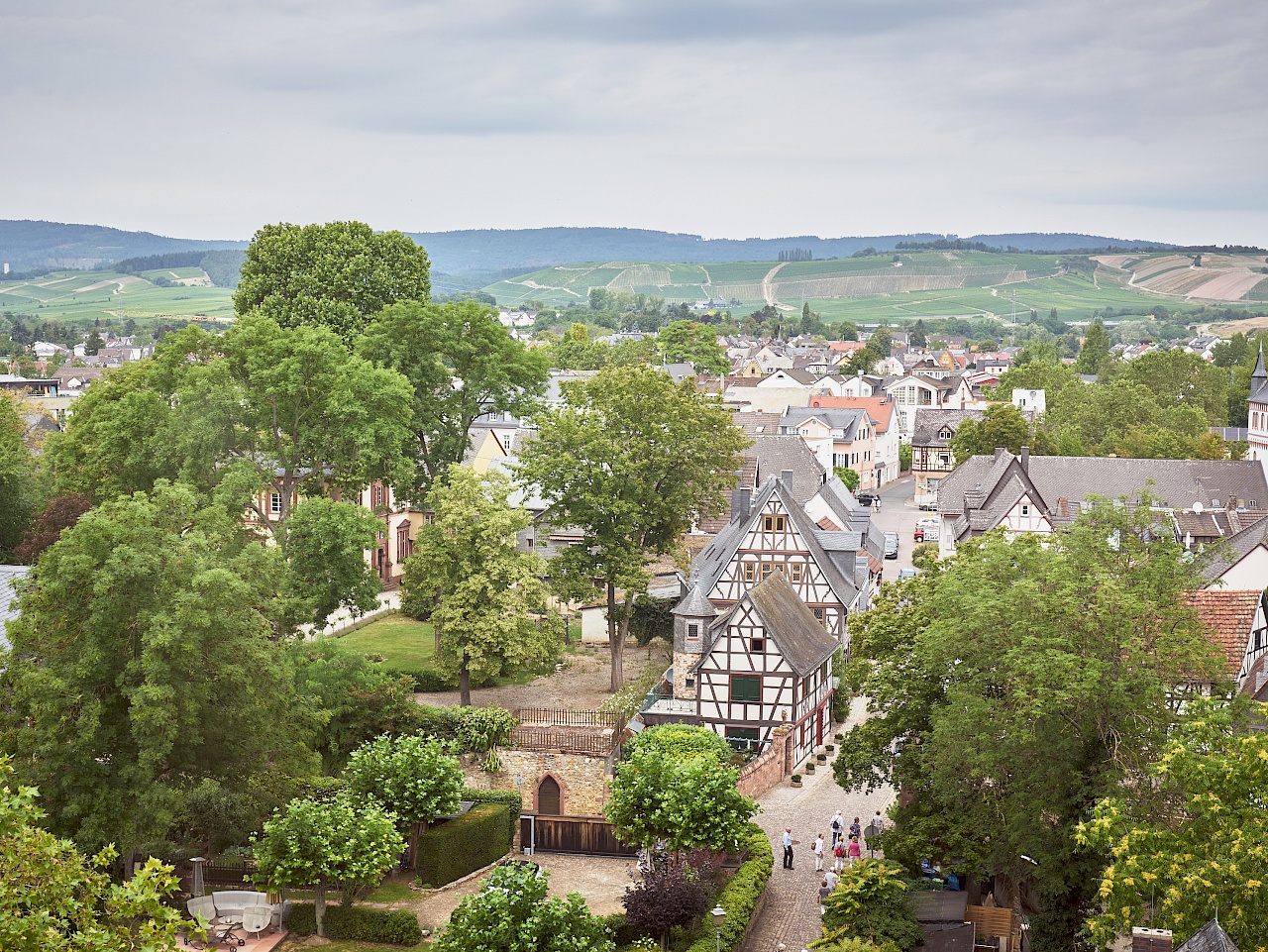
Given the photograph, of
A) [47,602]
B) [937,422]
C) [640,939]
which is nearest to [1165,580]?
[640,939]

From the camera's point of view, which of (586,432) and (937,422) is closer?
(586,432)

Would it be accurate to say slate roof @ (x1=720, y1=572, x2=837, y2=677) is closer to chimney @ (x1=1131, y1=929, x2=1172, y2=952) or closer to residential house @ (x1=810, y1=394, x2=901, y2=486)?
chimney @ (x1=1131, y1=929, x2=1172, y2=952)

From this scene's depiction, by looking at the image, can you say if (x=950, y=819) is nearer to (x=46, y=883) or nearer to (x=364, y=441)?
(x=46, y=883)

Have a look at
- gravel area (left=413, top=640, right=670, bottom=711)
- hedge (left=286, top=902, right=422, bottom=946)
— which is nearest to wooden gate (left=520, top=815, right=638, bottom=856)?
gravel area (left=413, top=640, right=670, bottom=711)

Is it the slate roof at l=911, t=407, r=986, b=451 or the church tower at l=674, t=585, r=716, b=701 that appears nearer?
the church tower at l=674, t=585, r=716, b=701

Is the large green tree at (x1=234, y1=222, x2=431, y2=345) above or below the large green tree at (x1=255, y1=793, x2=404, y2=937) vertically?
above

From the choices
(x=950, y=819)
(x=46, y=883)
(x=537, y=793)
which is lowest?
(x=537, y=793)

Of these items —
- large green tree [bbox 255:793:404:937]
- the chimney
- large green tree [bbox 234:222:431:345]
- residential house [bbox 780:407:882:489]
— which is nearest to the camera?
the chimney

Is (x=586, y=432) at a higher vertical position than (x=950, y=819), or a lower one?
Result: higher
